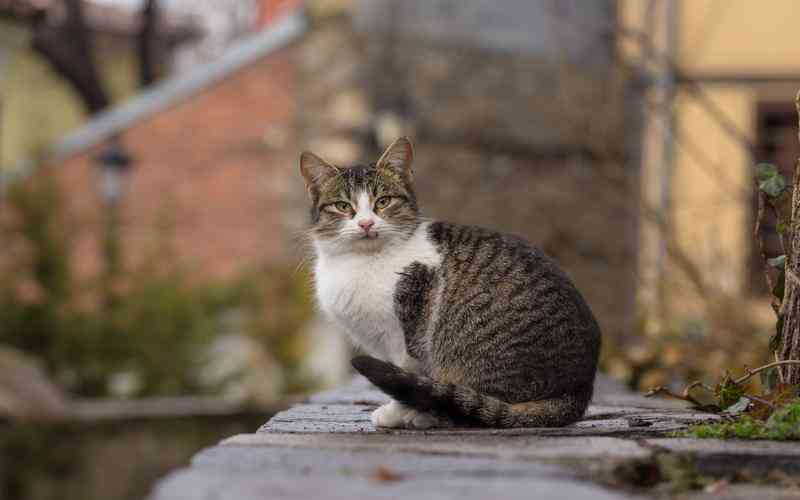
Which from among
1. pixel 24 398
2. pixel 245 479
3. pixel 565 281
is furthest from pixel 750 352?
pixel 24 398

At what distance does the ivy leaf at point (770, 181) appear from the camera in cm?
290

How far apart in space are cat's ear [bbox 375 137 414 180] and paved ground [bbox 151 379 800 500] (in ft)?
2.86

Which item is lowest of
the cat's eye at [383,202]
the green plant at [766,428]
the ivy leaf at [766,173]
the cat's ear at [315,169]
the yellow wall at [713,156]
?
the green plant at [766,428]

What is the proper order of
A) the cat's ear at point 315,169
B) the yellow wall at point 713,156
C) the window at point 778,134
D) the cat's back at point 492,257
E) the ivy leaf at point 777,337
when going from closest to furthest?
the ivy leaf at point 777,337
the cat's back at point 492,257
the cat's ear at point 315,169
the yellow wall at point 713,156
the window at point 778,134

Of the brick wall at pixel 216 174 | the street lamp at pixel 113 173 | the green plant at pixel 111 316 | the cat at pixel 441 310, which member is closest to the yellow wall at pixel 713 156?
the green plant at pixel 111 316

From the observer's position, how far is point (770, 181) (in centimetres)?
291

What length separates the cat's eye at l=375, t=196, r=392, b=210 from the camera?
10.7 ft

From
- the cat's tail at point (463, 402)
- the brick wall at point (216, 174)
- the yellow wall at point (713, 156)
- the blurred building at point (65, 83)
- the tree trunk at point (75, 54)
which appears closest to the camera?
the cat's tail at point (463, 402)

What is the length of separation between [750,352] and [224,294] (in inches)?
260

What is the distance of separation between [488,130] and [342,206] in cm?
1020

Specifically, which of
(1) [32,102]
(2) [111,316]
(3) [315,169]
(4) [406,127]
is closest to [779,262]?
(3) [315,169]

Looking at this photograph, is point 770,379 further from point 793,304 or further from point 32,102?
point 32,102

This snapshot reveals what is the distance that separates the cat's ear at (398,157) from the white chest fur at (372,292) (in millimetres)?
208

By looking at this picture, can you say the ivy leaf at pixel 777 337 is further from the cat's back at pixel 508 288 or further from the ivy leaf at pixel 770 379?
the cat's back at pixel 508 288
